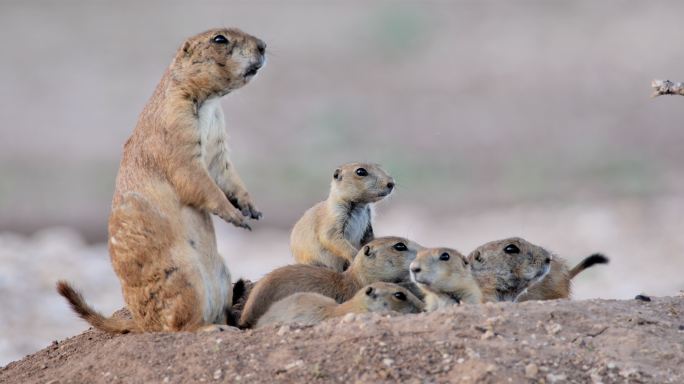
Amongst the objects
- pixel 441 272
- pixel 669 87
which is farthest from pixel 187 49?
pixel 669 87

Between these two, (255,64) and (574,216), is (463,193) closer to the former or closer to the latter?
(574,216)

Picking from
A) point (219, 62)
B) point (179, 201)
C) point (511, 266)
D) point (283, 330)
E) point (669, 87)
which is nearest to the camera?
point (283, 330)

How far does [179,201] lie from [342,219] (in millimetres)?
1739

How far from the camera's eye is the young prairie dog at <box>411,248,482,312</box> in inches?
376

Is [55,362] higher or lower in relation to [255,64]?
lower

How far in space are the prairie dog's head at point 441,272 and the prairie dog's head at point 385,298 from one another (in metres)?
0.14

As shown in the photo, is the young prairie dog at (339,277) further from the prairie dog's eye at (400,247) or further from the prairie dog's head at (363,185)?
the prairie dog's head at (363,185)

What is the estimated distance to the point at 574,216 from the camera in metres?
19.9

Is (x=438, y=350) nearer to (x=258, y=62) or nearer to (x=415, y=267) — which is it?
(x=415, y=267)

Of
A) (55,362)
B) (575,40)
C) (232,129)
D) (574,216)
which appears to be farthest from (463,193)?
(55,362)

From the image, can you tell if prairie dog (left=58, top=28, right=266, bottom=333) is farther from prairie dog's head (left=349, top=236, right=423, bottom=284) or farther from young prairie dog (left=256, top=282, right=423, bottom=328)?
prairie dog's head (left=349, top=236, right=423, bottom=284)

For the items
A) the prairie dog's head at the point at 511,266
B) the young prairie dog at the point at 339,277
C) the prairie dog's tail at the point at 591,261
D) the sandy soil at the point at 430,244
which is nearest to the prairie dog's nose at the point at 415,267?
the young prairie dog at the point at 339,277

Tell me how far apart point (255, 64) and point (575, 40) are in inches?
701

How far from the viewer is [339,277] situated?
33.2ft
